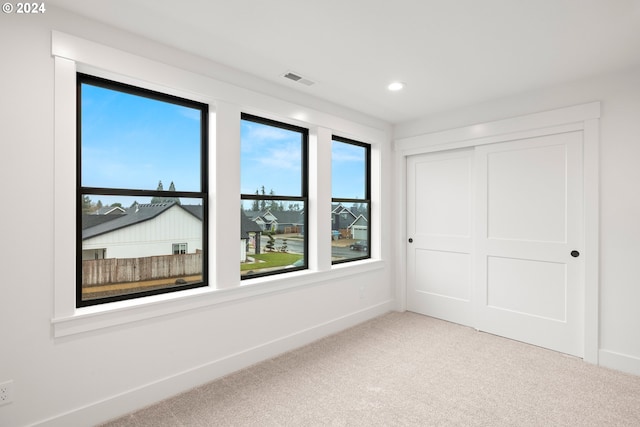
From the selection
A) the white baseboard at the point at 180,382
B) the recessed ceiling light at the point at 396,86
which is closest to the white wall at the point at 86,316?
the white baseboard at the point at 180,382

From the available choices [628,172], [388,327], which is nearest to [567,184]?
[628,172]

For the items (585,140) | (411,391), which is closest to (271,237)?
(411,391)

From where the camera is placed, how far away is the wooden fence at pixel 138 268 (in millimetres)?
2127

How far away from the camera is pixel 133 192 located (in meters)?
2.25

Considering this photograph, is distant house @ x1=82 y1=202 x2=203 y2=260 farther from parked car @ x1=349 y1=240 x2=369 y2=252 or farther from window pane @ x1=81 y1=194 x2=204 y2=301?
parked car @ x1=349 y1=240 x2=369 y2=252

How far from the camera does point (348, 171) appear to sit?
157 inches

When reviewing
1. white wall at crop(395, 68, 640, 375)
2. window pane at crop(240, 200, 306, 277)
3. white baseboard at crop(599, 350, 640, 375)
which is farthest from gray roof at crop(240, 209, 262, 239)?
white baseboard at crop(599, 350, 640, 375)

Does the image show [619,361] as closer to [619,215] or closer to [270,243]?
[619,215]

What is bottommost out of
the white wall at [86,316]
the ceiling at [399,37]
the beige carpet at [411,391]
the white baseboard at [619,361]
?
the beige carpet at [411,391]

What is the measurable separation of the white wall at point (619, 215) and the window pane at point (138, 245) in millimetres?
3453

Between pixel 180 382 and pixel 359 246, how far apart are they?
2.49 metres

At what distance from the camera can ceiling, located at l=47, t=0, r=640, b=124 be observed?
1872 millimetres

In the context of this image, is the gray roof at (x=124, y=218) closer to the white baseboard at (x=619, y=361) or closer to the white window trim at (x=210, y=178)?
the white window trim at (x=210, y=178)

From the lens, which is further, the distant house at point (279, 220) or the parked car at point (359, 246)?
the parked car at point (359, 246)
